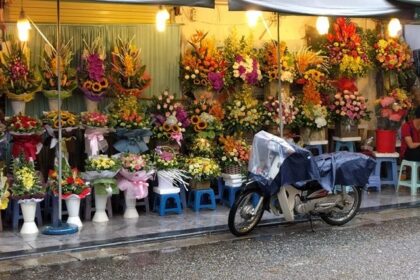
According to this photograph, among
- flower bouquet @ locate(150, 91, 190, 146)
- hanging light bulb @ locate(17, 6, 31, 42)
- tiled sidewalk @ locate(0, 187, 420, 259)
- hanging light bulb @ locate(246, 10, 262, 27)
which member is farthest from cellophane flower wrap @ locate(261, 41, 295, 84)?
hanging light bulb @ locate(17, 6, 31, 42)

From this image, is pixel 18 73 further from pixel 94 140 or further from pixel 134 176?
pixel 134 176

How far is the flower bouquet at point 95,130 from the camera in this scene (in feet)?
32.3

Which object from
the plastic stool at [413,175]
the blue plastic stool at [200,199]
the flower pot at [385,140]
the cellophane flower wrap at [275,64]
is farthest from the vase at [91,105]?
the plastic stool at [413,175]

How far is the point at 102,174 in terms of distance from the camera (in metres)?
9.55

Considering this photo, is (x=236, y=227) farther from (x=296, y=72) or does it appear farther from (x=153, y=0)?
(x=296, y=72)

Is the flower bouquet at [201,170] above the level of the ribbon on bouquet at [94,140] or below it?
below

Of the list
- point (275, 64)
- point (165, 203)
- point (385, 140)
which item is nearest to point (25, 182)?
point (165, 203)

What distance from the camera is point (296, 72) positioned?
1208 cm

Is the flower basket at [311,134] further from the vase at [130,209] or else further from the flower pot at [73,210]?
the flower pot at [73,210]

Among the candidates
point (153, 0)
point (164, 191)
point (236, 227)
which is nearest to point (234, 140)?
point (164, 191)

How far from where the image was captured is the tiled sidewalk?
844cm

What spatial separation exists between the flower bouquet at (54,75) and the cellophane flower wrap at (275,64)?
142 inches

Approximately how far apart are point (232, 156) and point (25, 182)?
3519 millimetres

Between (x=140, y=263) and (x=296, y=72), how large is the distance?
5.70m
